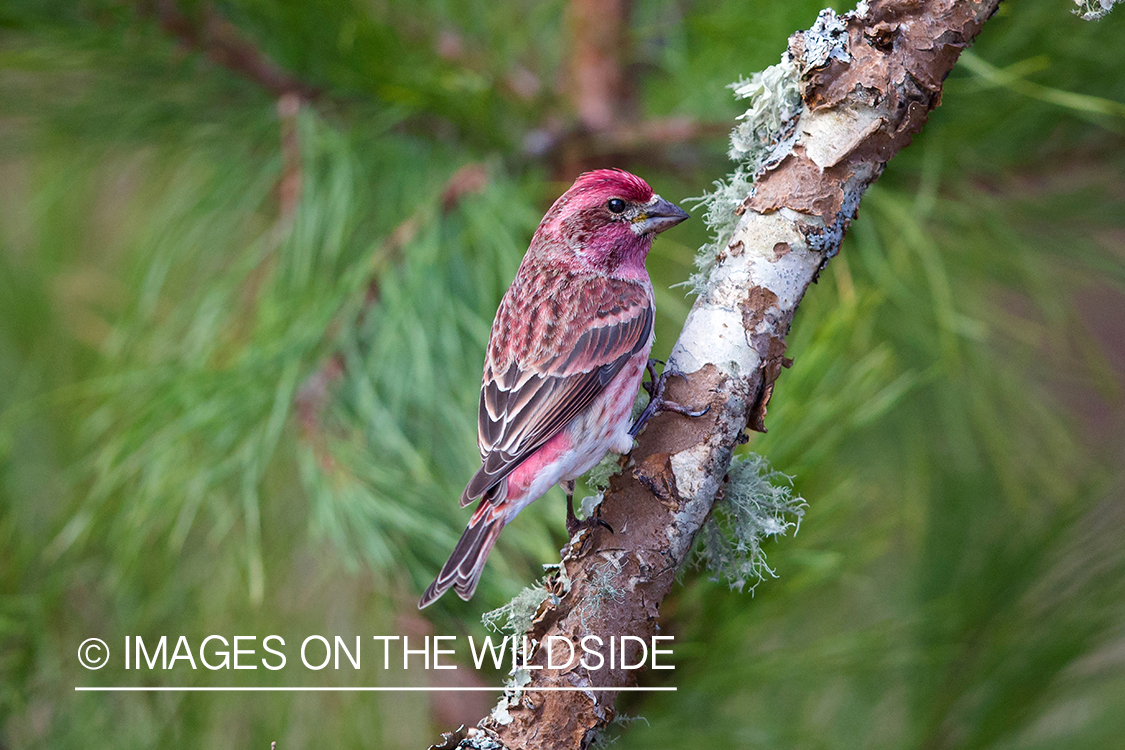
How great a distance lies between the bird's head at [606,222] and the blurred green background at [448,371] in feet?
0.52

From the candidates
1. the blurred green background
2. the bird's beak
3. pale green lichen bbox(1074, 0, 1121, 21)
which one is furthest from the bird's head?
pale green lichen bbox(1074, 0, 1121, 21)

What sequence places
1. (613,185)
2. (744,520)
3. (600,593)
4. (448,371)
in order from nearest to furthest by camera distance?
(600,593), (744,520), (613,185), (448,371)

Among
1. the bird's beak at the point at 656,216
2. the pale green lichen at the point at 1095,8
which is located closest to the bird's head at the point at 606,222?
the bird's beak at the point at 656,216

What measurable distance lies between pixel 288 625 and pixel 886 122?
155cm

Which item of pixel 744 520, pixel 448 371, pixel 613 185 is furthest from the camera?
pixel 448 371

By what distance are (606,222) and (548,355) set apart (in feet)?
0.80

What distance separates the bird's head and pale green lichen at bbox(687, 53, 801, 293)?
228mm

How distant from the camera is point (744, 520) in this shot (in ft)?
3.75

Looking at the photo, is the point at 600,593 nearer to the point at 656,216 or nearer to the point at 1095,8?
the point at 656,216

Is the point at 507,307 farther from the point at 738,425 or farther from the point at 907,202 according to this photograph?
the point at 907,202

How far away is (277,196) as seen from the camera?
2270mm

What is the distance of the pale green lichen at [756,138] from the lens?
3.57ft

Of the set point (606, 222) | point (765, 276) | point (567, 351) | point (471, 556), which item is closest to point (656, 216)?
point (606, 222)

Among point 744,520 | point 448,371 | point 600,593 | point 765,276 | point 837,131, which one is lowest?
point 600,593
